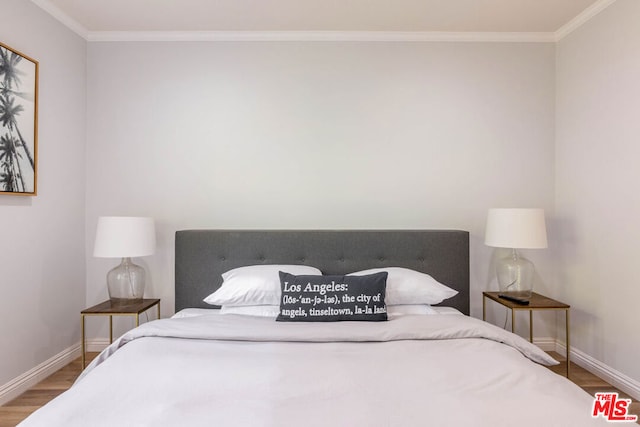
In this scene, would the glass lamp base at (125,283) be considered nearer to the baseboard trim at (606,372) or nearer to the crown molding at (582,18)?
the baseboard trim at (606,372)

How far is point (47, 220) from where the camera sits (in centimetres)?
246

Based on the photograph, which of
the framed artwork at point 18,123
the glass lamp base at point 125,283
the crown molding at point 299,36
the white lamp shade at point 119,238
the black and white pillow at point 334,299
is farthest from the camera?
the crown molding at point 299,36

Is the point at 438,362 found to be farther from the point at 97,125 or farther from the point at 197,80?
the point at 97,125

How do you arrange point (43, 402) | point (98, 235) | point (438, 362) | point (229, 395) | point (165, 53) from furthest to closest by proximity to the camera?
point (165, 53), point (98, 235), point (43, 402), point (438, 362), point (229, 395)

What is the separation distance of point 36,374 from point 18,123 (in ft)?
5.32

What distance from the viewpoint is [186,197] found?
2.83 metres

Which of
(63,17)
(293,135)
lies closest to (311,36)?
(293,135)

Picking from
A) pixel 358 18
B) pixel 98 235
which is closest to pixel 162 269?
pixel 98 235

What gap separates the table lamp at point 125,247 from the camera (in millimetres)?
2346

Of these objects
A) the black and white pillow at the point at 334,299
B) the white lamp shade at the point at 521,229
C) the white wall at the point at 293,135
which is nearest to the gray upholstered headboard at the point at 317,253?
the white wall at the point at 293,135

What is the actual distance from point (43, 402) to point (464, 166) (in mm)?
3249

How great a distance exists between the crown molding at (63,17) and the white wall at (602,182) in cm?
370

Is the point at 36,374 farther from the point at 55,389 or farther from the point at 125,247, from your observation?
the point at 125,247

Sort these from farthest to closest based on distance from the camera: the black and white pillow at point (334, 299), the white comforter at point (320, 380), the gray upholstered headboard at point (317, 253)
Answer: the gray upholstered headboard at point (317, 253) → the black and white pillow at point (334, 299) → the white comforter at point (320, 380)
